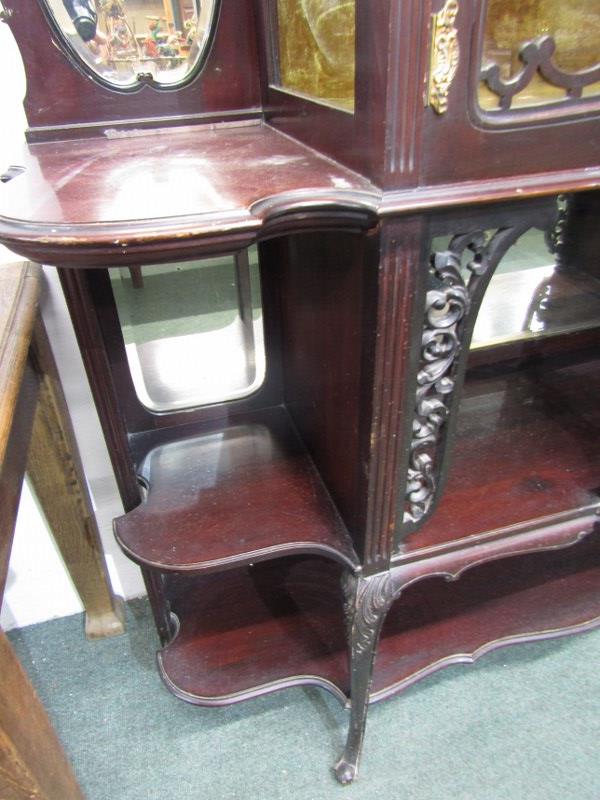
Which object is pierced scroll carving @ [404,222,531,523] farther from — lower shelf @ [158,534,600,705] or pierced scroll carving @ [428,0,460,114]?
lower shelf @ [158,534,600,705]

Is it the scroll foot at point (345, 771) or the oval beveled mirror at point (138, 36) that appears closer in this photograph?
the oval beveled mirror at point (138, 36)

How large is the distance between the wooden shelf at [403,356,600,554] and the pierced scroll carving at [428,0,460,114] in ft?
1.64

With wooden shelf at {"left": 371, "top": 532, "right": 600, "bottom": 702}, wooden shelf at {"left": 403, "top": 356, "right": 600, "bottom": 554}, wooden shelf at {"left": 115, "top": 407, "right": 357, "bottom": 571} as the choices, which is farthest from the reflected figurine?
wooden shelf at {"left": 371, "top": 532, "right": 600, "bottom": 702}

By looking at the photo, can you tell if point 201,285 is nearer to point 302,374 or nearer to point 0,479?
point 302,374

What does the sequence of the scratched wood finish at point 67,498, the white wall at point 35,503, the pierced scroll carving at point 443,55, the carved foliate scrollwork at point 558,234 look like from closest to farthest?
the pierced scroll carving at point 443,55
the white wall at point 35,503
the scratched wood finish at point 67,498
the carved foliate scrollwork at point 558,234

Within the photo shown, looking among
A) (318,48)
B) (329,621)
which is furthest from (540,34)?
(329,621)

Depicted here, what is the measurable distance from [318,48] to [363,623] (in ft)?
2.35

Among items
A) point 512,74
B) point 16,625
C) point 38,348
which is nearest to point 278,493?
point 38,348

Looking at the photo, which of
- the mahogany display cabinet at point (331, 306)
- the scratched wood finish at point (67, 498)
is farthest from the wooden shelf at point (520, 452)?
the scratched wood finish at point (67, 498)

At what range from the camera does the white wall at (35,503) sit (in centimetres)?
74

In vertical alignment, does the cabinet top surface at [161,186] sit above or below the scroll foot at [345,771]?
above

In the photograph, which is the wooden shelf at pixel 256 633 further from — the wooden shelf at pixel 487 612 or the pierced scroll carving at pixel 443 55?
the pierced scroll carving at pixel 443 55

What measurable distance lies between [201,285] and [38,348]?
0.90ft

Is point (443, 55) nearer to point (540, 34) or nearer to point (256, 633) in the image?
point (540, 34)
